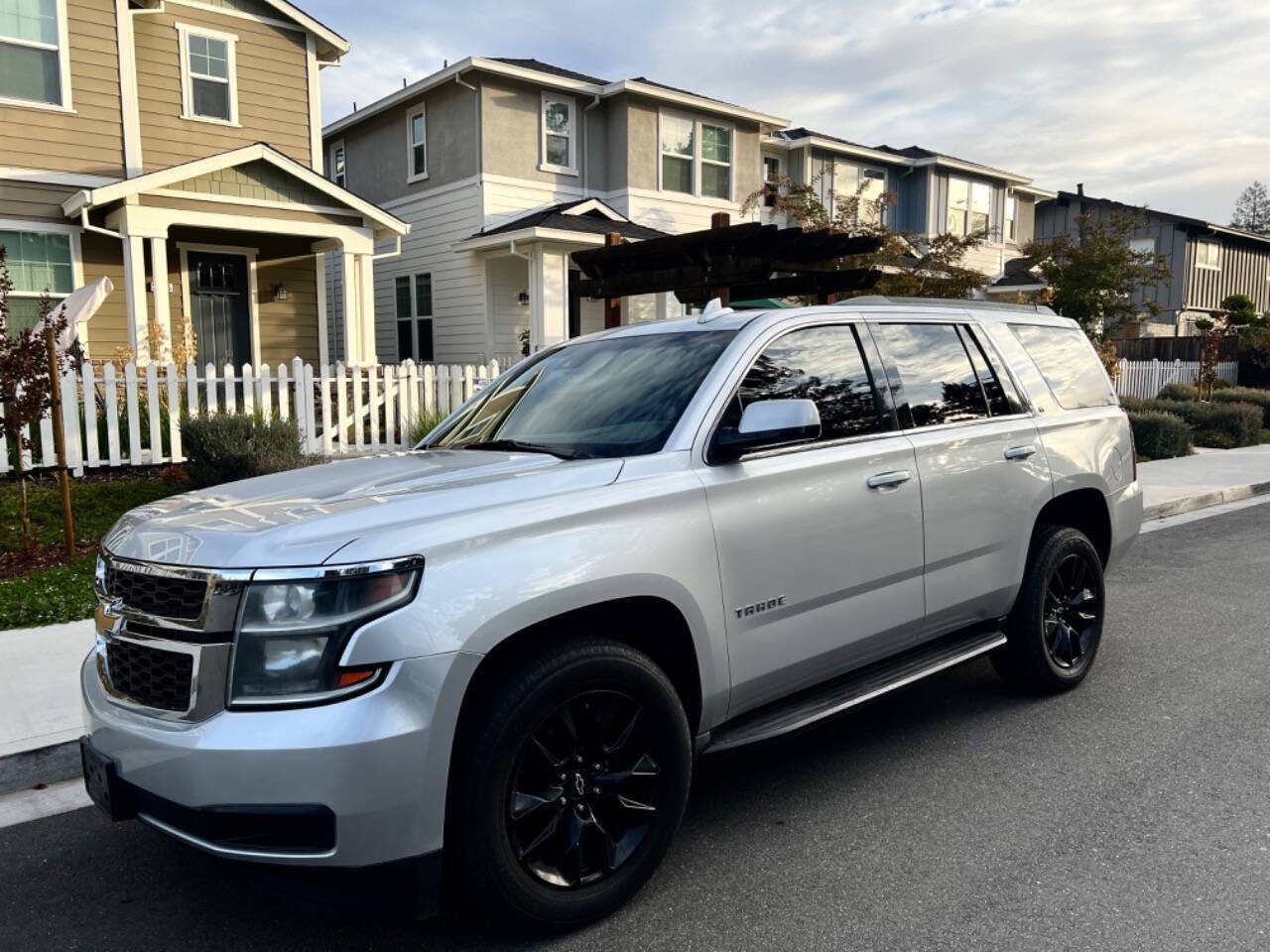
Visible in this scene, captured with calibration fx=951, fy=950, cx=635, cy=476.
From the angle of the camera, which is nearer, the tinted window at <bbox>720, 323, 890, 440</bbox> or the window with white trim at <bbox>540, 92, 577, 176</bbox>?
the tinted window at <bbox>720, 323, 890, 440</bbox>

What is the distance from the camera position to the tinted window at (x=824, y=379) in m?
3.64

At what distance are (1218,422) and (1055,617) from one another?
1579cm

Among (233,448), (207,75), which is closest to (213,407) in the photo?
(233,448)

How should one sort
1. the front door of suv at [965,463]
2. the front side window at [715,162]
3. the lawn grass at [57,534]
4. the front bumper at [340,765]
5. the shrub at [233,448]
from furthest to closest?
1. the front side window at [715,162]
2. the shrub at [233,448]
3. the lawn grass at [57,534]
4. the front door of suv at [965,463]
5. the front bumper at [340,765]

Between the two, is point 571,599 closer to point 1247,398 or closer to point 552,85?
point 552,85

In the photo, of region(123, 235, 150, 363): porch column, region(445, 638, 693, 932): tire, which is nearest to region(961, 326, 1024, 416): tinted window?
region(445, 638, 693, 932): tire

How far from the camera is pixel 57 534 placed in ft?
26.3

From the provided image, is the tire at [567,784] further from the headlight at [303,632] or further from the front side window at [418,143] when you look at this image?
the front side window at [418,143]

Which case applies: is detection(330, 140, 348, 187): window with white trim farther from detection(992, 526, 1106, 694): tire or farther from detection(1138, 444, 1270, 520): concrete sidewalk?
detection(992, 526, 1106, 694): tire

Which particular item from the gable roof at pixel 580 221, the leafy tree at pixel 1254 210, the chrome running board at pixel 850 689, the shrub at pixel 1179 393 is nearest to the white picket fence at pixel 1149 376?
the shrub at pixel 1179 393

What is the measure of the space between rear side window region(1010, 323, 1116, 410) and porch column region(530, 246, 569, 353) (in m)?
12.5

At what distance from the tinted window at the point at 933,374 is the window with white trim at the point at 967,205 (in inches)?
1042

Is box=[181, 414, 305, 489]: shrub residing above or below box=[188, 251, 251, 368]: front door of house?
below

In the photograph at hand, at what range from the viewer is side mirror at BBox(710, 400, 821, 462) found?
319cm
